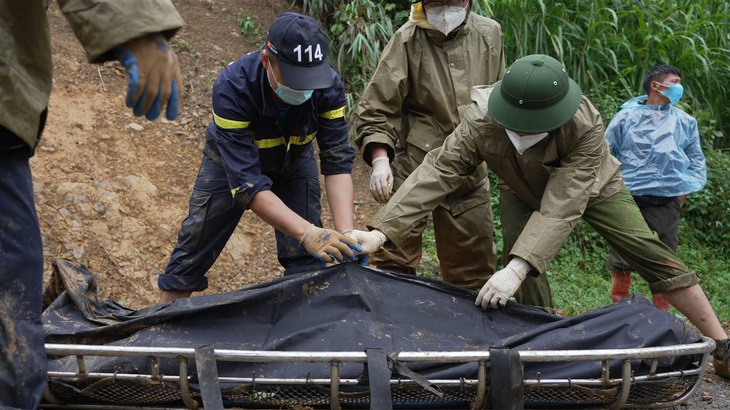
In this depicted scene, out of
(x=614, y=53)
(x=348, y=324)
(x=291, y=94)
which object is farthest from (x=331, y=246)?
(x=614, y=53)

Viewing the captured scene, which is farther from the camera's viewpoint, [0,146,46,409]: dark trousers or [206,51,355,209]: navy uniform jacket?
[206,51,355,209]: navy uniform jacket

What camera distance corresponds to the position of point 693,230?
22.8 feet

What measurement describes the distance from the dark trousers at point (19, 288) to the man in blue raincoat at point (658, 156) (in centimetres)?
405

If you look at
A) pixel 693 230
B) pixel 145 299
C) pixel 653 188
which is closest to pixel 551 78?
pixel 653 188

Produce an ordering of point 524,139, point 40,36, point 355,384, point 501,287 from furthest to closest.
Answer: point 524,139 → point 501,287 → point 355,384 → point 40,36

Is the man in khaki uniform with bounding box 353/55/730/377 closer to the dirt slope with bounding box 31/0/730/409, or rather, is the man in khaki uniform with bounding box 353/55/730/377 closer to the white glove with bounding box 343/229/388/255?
the white glove with bounding box 343/229/388/255

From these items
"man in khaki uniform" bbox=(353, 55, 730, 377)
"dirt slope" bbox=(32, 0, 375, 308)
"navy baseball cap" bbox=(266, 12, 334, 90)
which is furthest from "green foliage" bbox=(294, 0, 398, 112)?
"navy baseball cap" bbox=(266, 12, 334, 90)

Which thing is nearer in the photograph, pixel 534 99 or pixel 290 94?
pixel 534 99

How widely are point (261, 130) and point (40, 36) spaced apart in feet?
5.98

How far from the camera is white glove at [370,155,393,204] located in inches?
156

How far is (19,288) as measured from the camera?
6.08ft

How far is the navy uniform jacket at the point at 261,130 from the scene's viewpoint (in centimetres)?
346

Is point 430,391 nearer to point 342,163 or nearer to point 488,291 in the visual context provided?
point 488,291

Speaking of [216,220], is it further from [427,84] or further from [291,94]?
[427,84]
